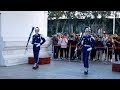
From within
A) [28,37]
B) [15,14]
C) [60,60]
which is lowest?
[60,60]

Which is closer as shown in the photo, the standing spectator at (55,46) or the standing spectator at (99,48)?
the standing spectator at (99,48)

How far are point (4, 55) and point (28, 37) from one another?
7.29 ft

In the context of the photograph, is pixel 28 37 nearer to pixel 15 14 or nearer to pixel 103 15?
pixel 15 14

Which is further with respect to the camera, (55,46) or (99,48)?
(55,46)

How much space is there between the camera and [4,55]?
1495cm

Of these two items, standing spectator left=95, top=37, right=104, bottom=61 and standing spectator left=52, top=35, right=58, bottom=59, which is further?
standing spectator left=52, top=35, right=58, bottom=59

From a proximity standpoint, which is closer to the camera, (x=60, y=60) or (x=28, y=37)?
(x=28, y=37)
